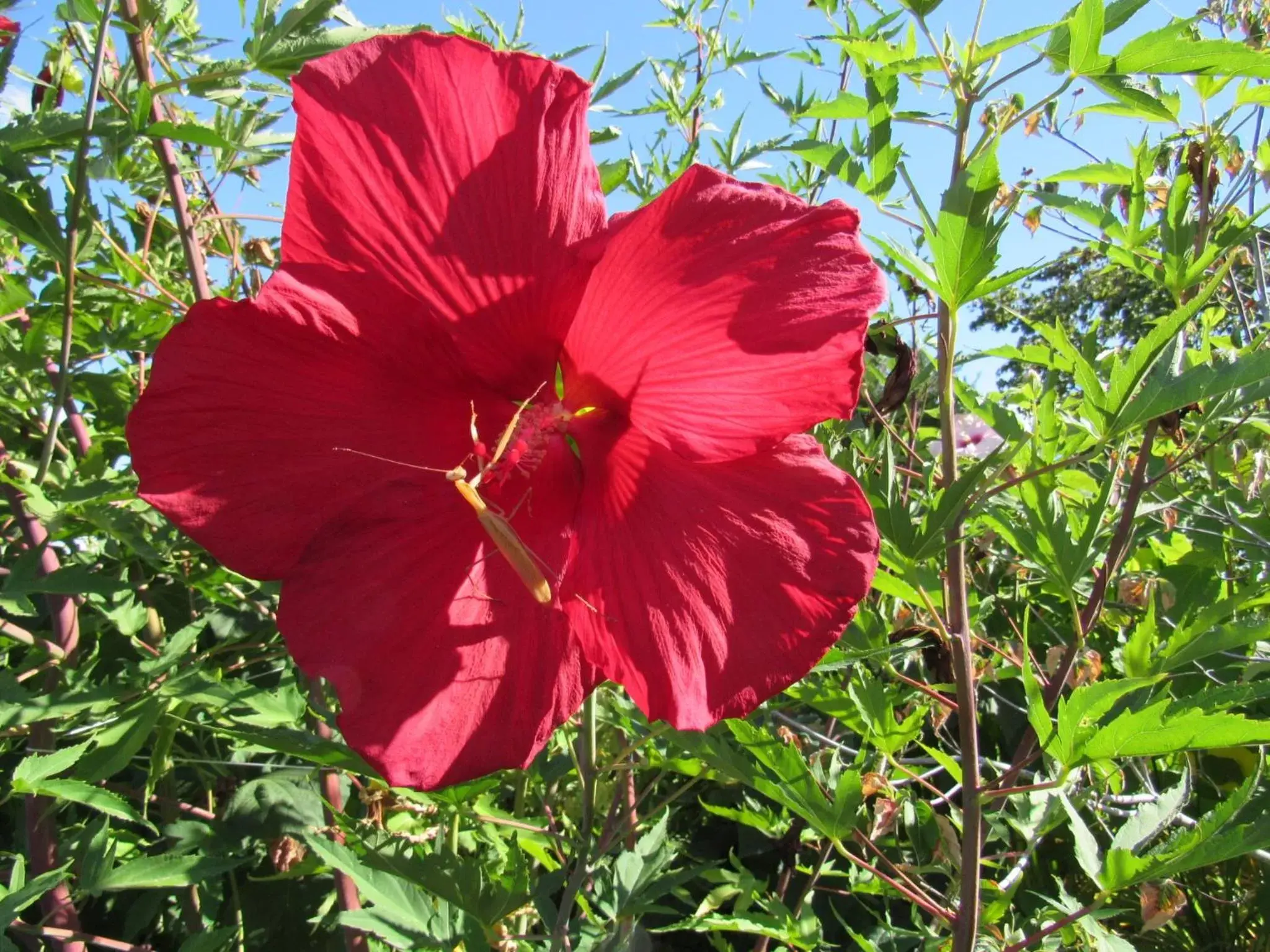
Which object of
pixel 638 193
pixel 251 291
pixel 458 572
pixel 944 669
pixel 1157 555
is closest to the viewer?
pixel 458 572

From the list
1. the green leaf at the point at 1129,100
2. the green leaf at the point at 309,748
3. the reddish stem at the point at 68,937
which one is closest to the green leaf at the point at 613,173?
the green leaf at the point at 1129,100

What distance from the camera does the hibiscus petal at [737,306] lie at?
2.33ft

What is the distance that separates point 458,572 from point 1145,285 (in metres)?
15.3

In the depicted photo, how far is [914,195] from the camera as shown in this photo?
958 millimetres

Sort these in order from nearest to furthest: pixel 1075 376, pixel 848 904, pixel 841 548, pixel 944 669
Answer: pixel 841 548
pixel 1075 376
pixel 944 669
pixel 848 904

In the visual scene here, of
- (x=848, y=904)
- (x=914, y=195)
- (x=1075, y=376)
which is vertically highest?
(x=914, y=195)

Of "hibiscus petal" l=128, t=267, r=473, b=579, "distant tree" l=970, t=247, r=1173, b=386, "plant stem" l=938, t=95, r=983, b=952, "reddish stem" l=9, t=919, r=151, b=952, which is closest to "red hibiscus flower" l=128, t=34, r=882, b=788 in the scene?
"hibiscus petal" l=128, t=267, r=473, b=579

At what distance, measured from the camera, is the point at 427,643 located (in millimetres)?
812

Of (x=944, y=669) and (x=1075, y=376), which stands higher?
(x=1075, y=376)

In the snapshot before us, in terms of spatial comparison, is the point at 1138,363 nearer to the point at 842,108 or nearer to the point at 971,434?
the point at 842,108

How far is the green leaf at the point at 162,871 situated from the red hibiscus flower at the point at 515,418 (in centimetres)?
53

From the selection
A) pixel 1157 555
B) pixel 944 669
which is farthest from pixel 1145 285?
pixel 944 669

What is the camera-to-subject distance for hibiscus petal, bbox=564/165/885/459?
71cm

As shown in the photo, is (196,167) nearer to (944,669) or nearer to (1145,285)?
(944,669)
